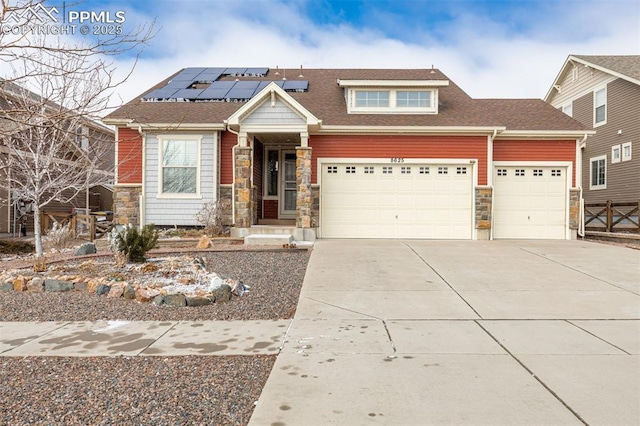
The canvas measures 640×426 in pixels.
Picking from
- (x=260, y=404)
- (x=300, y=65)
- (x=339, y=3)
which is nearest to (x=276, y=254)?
(x=260, y=404)

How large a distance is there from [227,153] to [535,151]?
31.9 ft

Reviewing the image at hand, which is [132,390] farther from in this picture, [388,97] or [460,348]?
[388,97]

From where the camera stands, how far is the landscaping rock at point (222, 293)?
5.70m

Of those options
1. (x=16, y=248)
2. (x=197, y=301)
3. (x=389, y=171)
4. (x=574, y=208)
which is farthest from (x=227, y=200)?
(x=574, y=208)

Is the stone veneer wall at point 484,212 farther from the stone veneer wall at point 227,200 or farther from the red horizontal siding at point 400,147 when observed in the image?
the stone veneer wall at point 227,200

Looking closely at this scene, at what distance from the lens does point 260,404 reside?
287 cm

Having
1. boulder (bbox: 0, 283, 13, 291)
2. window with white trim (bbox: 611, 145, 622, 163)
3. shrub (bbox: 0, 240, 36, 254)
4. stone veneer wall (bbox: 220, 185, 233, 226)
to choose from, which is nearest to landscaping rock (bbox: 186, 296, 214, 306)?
boulder (bbox: 0, 283, 13, 291)

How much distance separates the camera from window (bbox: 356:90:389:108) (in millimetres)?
13336

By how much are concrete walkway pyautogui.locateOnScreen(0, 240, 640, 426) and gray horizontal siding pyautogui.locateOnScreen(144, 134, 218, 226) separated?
6396 millimetres

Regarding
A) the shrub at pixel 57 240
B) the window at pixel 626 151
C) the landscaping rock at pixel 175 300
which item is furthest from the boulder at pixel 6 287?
the window at pixel 626 151

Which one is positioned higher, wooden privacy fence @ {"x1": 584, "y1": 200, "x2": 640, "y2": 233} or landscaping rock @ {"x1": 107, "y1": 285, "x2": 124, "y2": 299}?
wooden privacy fence @ {"x1": 584, "y1": 200, "x2": 640, "y2": 233}

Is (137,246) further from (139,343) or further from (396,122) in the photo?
→ (396,122)

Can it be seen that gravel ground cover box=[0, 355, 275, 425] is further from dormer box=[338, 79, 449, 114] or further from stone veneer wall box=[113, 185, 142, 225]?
dormer box=[338, 79, 449, 114]

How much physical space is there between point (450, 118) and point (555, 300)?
8165mm
